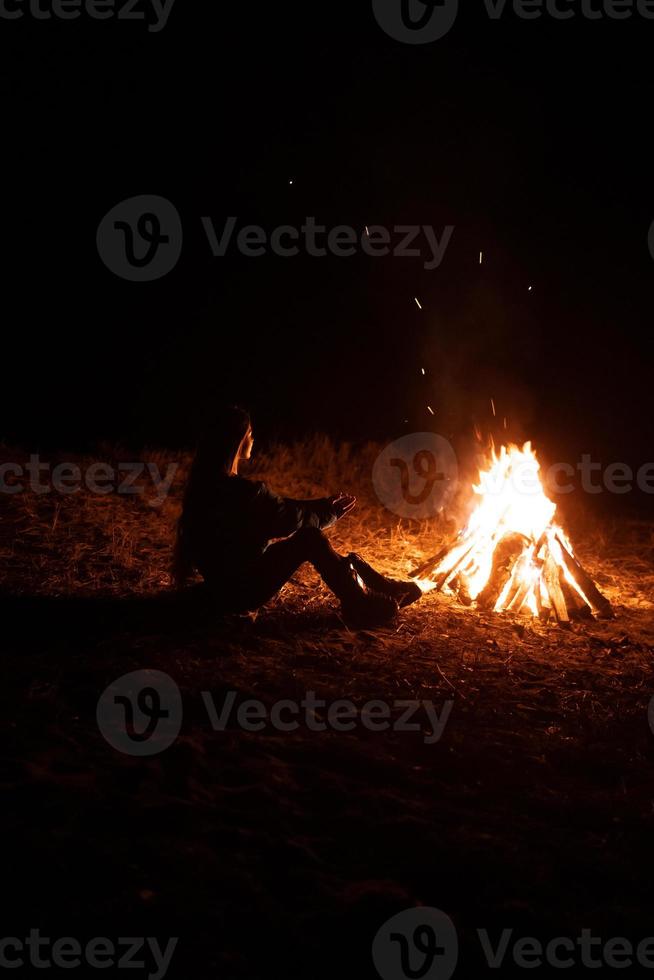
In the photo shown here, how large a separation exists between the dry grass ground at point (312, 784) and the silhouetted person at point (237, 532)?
276mm

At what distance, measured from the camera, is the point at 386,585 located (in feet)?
18.8

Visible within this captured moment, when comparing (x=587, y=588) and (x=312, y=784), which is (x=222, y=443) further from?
(x=587, y=588)

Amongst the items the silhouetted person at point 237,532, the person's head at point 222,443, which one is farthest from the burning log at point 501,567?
the person's head at point 222,443

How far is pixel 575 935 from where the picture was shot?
2773 millimetres

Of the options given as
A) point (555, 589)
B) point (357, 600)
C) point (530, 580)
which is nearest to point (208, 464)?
point (357, 600)

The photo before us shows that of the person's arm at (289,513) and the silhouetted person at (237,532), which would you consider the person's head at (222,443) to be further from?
the person's arm at (289,513)

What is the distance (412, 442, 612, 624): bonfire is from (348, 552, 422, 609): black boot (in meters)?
0.46

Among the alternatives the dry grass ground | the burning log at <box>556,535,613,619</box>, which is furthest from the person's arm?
the burning log at <box>556,535,613,619</box>

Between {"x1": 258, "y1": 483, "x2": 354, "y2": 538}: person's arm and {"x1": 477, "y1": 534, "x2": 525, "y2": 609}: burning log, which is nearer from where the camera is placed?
{"x1": 258, "y1": 483, "x2": 354, "y2": 538}: person's arm

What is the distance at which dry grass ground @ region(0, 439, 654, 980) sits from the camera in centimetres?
276

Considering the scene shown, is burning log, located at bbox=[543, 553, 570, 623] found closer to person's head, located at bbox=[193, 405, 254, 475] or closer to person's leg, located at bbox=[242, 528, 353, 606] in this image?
person's leg, located at bbox=[242, 528, 353, 606]

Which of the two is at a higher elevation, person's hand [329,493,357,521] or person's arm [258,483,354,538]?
person's hand [329,493,357,521]

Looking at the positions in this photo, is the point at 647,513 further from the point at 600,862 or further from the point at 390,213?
the point at 390,213

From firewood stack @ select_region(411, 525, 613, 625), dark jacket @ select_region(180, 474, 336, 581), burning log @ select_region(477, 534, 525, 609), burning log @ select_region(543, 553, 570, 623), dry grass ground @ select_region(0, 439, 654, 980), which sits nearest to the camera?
dry grass ground @ select_region(0, 439, 654, 980)
